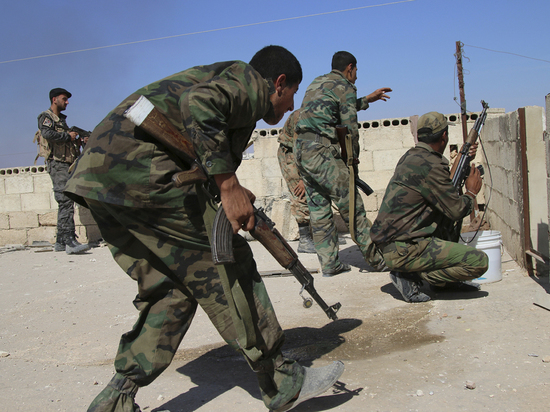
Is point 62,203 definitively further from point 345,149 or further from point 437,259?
point 437,259

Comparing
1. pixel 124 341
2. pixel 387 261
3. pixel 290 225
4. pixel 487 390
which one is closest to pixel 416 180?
pixel 387 261

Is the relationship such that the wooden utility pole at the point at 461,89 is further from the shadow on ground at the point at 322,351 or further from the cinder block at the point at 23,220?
the cinder block at the point at 23,220

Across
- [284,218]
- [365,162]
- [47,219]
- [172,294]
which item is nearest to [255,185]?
[284,218]

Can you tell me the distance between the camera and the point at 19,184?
9359 millimetres

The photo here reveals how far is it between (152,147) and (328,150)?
2.84 m

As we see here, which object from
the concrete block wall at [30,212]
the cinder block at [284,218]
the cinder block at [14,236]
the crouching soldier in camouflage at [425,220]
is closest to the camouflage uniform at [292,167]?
the cinder block at [284,218]

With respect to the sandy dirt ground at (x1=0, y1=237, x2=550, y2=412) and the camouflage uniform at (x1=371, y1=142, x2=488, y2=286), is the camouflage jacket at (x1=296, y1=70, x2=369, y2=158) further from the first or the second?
the sandy dirt ground at (x1=0, y1=237, x2=550, y2=412)

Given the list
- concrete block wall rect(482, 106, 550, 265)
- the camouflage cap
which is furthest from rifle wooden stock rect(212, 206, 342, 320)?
concrete block wall rect(482, 106, 550, 265)

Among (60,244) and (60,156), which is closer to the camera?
(60,156)

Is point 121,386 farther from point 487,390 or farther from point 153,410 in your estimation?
point 487,390

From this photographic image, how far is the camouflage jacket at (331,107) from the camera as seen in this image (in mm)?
4559

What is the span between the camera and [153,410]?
7.49ft

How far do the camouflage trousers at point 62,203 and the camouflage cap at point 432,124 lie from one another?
5.26m

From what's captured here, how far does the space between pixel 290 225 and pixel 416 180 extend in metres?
3.65
